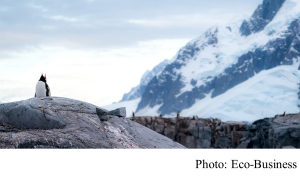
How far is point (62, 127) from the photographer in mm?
13242

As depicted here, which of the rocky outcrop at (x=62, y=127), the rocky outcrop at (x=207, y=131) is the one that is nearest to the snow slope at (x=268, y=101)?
the rocky outcrop at (x=207, y=131)

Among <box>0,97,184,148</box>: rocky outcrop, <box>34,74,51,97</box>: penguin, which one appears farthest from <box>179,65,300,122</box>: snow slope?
<box>0,97,184,148</box>: rocky outcrop

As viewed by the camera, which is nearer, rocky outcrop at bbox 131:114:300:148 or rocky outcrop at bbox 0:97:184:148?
rocky outcrop at bbox 0:97:184:148

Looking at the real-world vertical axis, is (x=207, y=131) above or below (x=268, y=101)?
above

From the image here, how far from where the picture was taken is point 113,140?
1377 centimetres

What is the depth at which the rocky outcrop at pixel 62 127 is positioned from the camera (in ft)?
40.5

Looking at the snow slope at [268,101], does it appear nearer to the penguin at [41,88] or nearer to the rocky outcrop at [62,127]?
the penguin at [41,88]

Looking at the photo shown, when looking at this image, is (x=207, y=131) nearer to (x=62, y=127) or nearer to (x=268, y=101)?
(x=62, y=127)

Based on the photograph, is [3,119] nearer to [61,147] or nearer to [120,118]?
[61,147]

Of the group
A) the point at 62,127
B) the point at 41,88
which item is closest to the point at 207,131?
the point at 41,88

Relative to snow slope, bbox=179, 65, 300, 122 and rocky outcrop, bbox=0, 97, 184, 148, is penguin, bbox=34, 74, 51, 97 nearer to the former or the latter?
rocky outcrop, bbox=0, 97, 184, 148

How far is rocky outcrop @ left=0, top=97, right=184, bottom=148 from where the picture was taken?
12336mm

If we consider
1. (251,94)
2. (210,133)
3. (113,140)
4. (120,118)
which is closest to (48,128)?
(113,140)
